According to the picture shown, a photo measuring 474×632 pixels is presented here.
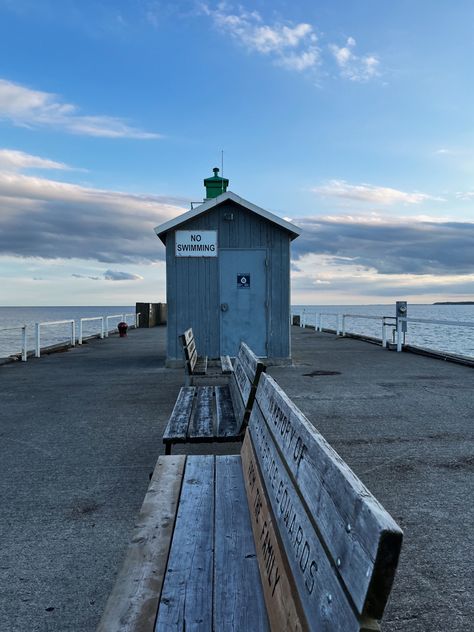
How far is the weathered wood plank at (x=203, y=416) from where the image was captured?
13.4ft

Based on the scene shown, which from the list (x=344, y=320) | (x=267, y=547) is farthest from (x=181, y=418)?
(x=344, y=320)

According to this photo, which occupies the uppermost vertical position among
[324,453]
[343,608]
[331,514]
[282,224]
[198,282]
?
[282,224]

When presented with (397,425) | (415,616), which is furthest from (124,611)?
(397,425)

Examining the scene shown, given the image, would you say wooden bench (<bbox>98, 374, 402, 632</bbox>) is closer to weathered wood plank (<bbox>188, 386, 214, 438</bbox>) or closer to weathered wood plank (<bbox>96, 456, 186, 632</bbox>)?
weathered wood plank (<bbox>96, 456, 186, 632</bbox>)

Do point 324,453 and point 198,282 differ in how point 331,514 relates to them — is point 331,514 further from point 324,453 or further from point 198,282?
point 198,282

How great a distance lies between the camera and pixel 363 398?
7703 mm

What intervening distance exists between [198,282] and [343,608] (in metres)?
10.7

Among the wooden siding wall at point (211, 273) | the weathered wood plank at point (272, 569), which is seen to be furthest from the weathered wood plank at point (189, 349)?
the weathered wood plank at point (272, 569)

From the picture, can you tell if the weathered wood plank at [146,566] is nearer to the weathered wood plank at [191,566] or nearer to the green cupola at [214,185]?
the weathered wood plank at [191,566]

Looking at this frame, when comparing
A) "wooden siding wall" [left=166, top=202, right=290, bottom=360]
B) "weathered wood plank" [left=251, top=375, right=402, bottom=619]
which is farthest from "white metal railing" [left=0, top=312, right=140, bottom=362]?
"weathered wood plank" [left=251, top=375, right=402, bottom=619]

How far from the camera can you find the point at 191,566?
2.10 m

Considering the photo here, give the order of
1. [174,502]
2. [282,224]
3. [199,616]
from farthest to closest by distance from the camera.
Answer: [282,224] < [174,502] < [199,616]

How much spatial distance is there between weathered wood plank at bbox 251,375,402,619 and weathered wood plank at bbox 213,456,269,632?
0.44 m

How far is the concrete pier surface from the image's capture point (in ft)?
8.61
